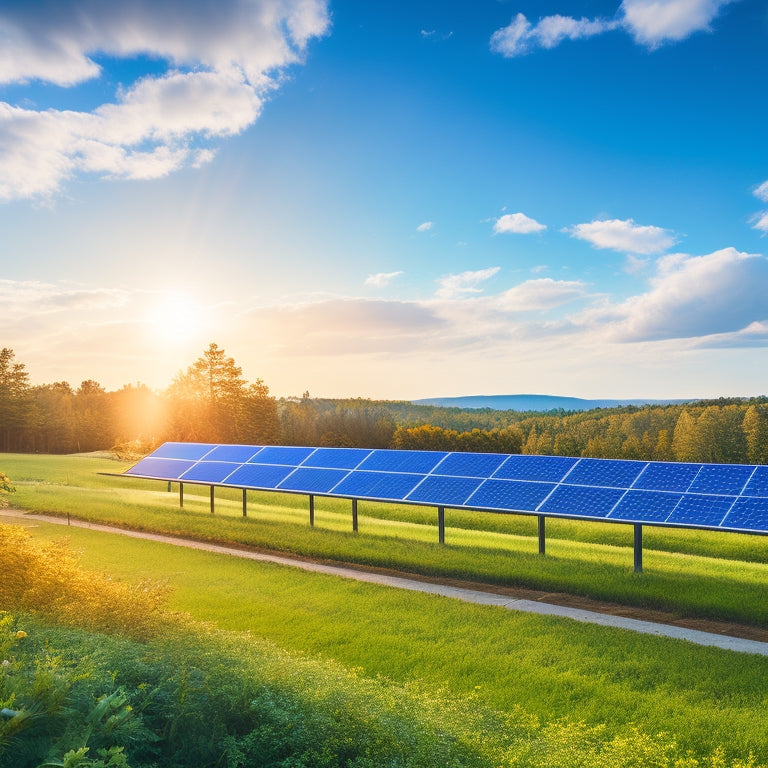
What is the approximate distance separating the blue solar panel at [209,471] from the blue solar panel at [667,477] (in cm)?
1319

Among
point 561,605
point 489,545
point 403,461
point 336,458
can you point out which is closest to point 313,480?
point 336,458

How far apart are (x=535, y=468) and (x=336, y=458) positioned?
6997 millimetres

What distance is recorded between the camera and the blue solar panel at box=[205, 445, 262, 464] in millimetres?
A: 25062

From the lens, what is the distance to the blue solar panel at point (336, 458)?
21.8m

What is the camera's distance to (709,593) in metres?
12.8

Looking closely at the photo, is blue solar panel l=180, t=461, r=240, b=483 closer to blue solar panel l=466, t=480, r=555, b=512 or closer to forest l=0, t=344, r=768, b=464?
blue solar panel l=466, t=480, r=555, b=512

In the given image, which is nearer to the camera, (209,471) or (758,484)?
(758,484)

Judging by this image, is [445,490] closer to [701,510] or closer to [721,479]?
[701,510]

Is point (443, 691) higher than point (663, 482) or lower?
lower

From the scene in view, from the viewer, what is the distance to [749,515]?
539 inches

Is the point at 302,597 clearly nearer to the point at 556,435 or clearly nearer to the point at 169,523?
the point at 169,523

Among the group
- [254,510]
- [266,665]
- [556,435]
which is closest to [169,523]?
[254,510]

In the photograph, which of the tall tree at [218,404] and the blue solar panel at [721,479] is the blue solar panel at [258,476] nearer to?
the blue solar panel at [721,479]

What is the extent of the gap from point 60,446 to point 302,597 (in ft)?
Answer: 270
